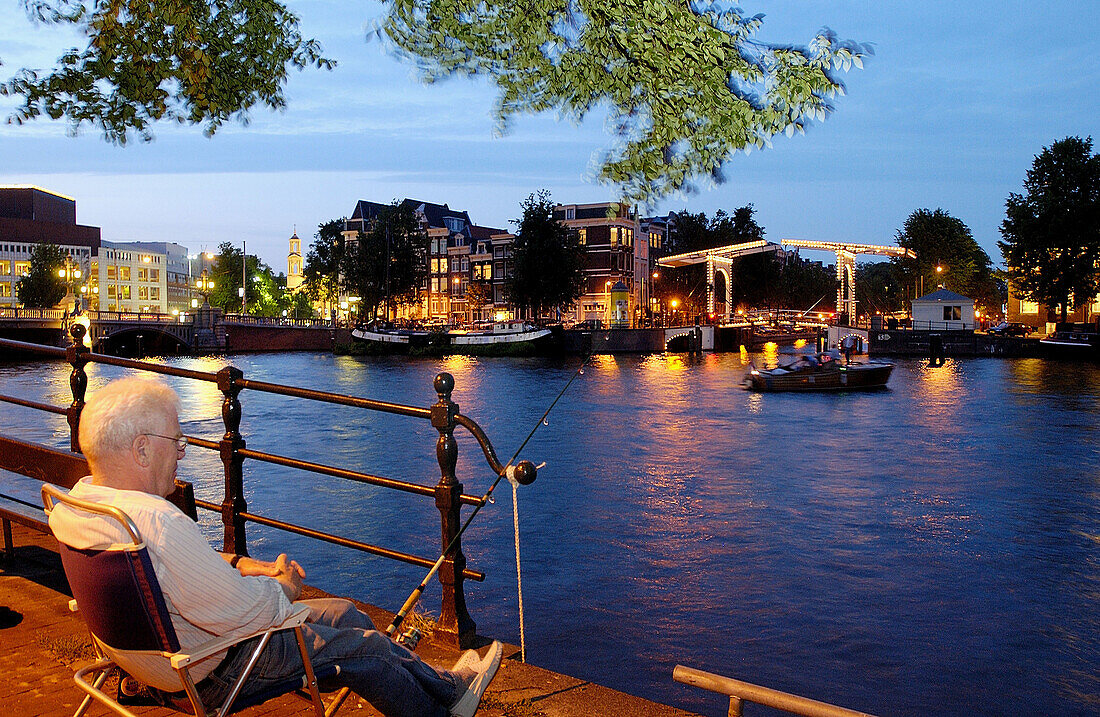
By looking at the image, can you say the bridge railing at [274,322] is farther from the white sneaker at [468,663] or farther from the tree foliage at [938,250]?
the white sneaker at [468,663]

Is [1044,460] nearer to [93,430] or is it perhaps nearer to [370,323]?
[93,430]

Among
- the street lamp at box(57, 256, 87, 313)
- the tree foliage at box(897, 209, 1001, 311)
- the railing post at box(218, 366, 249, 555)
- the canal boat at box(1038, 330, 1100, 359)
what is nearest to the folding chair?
the railing post at box(218, 366, 249, 555)

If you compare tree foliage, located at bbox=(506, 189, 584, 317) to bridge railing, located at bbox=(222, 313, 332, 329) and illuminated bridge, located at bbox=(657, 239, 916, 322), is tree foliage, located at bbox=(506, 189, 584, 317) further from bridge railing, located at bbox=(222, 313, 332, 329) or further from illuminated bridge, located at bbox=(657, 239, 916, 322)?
bridge railing, located at bbox=(222, 313, 332, 329)

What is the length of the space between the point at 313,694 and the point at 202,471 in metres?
21.9

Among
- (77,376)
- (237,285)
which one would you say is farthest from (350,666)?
(237,285)

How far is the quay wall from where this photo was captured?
7306 centimetres

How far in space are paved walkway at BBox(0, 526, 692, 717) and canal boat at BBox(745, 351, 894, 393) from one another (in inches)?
1627

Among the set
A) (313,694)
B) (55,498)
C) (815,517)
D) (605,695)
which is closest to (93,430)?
(55,498)

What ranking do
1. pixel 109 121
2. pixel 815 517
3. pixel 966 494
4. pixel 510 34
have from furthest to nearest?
1. pixel 966 494
2. pixel 815 517
3. pixel 109 121
4. pixel 510 34

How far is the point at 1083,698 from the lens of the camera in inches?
384

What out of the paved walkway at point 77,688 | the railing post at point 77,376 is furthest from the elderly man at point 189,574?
the railing post at point 77,376

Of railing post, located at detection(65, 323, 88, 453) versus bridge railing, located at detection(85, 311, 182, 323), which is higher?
bridge railing, located at detection(85, 311, 182, 323)

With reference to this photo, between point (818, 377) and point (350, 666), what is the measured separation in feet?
146

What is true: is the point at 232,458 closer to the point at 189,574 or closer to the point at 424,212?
the point at 189,574
